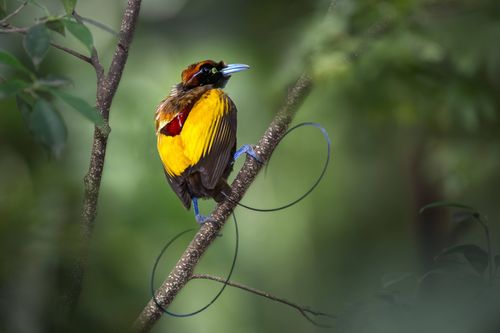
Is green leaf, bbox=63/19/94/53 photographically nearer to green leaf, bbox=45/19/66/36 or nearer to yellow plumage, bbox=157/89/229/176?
green leaf, bbox=45/19/66/36

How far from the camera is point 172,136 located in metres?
1.93

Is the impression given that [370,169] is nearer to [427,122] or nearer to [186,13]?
[427,122]

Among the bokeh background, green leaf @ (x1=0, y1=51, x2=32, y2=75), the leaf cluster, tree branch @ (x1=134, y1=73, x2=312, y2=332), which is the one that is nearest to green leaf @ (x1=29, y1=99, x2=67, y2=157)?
the leaf cluster

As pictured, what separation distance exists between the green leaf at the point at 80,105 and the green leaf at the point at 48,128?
34 mm

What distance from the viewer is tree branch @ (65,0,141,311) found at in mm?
1725

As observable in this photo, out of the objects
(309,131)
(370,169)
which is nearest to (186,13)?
(309,131)

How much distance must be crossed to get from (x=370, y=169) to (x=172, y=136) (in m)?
3.31

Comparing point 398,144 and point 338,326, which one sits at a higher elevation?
point 338,326

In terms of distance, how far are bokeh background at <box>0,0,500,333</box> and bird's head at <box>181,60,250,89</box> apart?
20.8 inches

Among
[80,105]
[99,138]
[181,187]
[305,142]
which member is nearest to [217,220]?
[181,187]

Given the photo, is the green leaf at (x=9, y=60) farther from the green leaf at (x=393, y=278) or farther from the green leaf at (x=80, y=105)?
the green leaf at (x=393, y=278)

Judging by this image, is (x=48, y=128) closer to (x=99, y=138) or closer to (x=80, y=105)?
(x=80, y=105)

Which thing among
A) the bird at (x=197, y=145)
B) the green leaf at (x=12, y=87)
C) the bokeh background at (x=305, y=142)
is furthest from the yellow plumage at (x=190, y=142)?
the green leaf at (x=12, y=87)

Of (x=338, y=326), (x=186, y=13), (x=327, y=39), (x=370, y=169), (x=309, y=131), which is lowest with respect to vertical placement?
(x=370, y=169)
